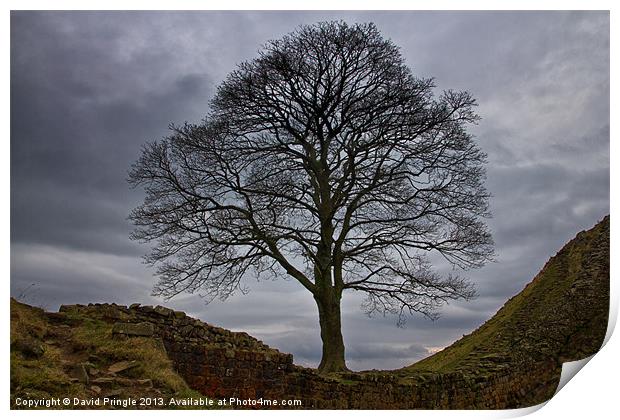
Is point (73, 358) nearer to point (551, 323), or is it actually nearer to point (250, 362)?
point (250, 362)

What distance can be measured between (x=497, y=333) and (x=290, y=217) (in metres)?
4.95

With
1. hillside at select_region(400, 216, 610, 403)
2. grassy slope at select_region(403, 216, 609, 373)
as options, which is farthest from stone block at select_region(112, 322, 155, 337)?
grassy slope at select_region(403, 216, 609, 373)

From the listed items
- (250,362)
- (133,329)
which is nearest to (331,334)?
(250,362)

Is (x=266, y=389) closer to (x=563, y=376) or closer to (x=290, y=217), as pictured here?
(x=290, y=217)

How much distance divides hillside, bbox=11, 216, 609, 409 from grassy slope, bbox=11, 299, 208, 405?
1 centimetres

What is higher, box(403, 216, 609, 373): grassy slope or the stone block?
box(403, 216, 609, 373): grassy slope

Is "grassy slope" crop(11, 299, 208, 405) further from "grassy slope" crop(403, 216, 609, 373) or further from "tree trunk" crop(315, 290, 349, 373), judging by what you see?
"grassy slope" crop(403, 216, 609, 373)

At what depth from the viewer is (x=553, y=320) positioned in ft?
41.2

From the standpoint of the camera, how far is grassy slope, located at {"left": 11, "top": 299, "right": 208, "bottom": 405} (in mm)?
8211

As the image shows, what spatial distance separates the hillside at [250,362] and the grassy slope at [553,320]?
32 mm

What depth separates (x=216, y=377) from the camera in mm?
9828

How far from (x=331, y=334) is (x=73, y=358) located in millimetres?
4485

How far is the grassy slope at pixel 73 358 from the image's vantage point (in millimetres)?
8211
